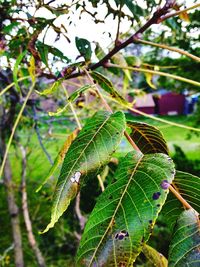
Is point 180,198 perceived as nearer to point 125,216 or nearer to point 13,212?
point 125,216

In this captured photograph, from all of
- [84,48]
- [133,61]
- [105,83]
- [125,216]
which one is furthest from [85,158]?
[133,61]

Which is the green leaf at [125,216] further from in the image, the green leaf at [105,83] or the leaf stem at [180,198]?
the green leaf at [105,83]

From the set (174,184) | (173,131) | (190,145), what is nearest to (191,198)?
(174,184)

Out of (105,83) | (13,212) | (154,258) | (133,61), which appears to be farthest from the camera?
(13,212)

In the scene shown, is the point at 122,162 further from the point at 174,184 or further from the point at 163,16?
the point at 163,16

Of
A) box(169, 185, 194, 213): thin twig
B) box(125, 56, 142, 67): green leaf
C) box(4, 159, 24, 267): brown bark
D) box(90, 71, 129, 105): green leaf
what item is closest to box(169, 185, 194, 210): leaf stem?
box(169, 185, 194, 213): thin twig

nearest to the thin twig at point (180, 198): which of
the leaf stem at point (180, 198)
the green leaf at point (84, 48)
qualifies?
the leaf stem at point (180, 198)

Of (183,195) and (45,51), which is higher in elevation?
(45,51)
